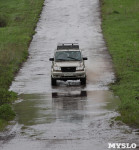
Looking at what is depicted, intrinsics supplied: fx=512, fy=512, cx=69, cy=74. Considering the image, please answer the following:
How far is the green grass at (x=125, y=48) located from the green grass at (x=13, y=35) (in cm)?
592

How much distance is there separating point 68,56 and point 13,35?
1711cm

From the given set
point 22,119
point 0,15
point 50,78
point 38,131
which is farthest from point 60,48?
point 0,15

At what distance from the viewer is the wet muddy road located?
2042 cm

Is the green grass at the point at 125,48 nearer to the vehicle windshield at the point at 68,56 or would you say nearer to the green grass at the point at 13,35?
the vehicle windshield at the point at 68,56

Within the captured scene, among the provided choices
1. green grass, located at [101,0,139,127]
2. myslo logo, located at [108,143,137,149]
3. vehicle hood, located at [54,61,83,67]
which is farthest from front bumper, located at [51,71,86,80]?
myslo logo, located at [108,143,137,149]

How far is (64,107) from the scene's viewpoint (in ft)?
86.2

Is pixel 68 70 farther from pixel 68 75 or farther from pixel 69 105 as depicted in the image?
pixel 69 105

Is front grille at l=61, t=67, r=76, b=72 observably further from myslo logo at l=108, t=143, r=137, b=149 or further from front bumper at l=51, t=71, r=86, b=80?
myslo logo at l=108, t=143, r=137, b=149

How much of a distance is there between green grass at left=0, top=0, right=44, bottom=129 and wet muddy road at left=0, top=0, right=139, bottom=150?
25.5 inches

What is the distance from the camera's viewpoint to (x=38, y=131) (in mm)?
21953

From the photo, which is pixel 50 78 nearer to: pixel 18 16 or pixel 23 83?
pixel 23 83

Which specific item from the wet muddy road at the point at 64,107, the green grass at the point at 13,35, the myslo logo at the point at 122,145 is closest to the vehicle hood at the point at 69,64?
the wet muddy road at the point at 64,107

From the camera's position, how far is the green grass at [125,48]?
2544cm

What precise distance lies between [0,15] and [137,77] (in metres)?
27.6
